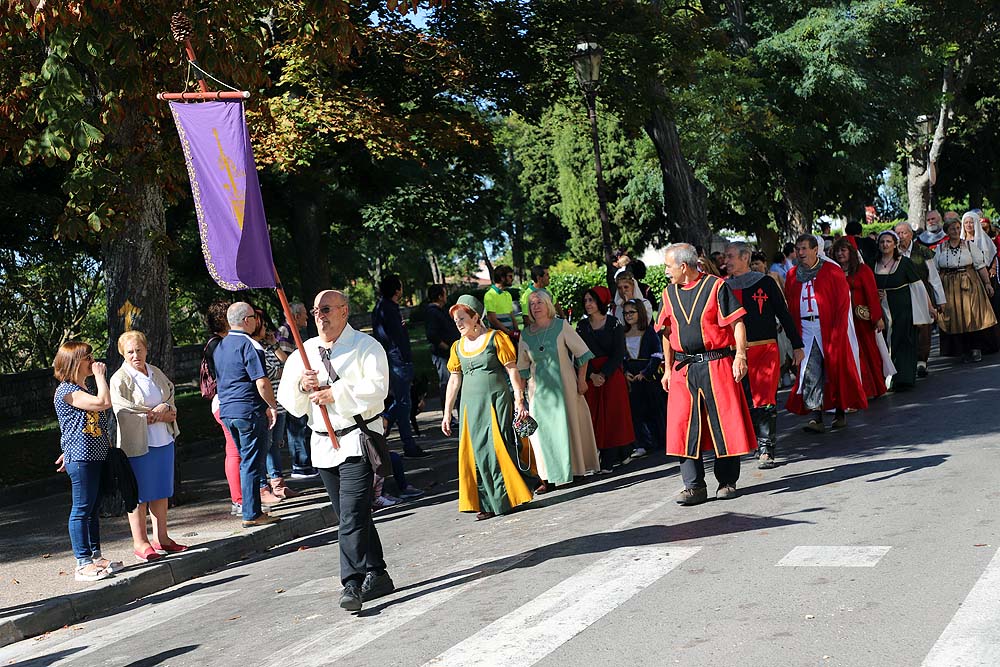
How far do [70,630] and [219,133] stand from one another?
334cm

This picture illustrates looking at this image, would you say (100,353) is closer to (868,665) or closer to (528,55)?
(528,55)

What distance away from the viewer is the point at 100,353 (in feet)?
105

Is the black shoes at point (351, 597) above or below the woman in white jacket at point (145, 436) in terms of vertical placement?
below

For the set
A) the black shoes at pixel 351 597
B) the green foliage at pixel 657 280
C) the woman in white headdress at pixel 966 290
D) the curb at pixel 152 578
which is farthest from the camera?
the green foliage at pixel 657 280

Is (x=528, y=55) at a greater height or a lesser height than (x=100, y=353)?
greater

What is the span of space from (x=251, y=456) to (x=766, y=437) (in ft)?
14.4

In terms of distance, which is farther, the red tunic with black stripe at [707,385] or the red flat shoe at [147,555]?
the red flat shoe at [147,555]

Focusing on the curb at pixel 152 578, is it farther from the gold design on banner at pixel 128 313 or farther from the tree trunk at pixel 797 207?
the tree trunk at pixel 797 207

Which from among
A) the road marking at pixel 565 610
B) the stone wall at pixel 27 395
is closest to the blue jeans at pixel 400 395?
the road marking at pixel 565 610

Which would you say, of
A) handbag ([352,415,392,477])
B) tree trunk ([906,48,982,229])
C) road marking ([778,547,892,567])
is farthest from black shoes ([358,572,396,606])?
tree trunk ([906,48,982,229])

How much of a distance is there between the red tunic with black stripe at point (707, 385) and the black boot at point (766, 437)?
1.42 m

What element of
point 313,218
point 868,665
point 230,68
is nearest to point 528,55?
point 313,218

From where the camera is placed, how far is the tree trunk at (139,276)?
11.6 m

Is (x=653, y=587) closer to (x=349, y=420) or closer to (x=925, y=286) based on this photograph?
(x=349, y=420)
